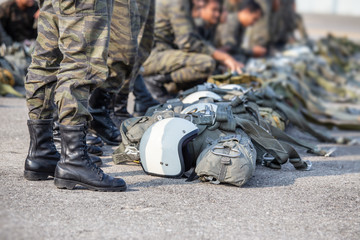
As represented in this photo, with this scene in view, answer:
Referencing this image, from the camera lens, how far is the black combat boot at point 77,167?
2.75 meters

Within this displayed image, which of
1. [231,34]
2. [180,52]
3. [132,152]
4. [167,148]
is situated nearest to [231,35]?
[231,34]

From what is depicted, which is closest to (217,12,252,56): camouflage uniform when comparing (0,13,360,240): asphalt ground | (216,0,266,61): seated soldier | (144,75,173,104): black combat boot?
(216,0,266,61): seated soldier

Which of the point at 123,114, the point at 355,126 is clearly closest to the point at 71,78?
→ the point at 123,114

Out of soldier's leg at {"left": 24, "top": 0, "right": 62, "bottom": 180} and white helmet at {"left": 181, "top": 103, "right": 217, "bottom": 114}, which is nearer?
soldier's leg at {"left": 24, "top": 0, "right": 62, "bottom": 180}

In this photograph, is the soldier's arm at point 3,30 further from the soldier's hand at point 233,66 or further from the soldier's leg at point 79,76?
the soldier's leg at point 79,76

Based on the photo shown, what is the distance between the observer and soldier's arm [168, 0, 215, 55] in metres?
5.82

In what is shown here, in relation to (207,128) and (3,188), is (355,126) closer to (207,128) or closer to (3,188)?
(207,128)

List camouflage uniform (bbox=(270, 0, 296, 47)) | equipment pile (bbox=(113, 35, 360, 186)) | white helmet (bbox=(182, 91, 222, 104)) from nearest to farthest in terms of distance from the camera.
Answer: equipment pile (bbox=(113, 35, 360, 186))
white helmet (bbox=(182, 91, 222, 104))
camouflage uniform (bbox=(270, 0, 296, 47))

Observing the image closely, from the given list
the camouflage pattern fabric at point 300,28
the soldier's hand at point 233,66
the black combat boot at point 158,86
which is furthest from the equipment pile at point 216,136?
the camouflage pattern fabric at point 300,28

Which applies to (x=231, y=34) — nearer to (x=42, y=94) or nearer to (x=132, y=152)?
(x=132, y=152)

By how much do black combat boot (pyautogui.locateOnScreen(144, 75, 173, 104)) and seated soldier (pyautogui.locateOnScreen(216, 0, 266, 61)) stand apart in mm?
2515

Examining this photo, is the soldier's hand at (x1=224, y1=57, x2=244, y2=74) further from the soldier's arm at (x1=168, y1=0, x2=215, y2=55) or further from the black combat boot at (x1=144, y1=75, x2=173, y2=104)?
the black combat boot at (x1=144, y1=75, x2=173, y2=104)

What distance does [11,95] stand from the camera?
6.08 metres

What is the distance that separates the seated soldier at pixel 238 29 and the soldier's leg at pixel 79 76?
19.2 ft
